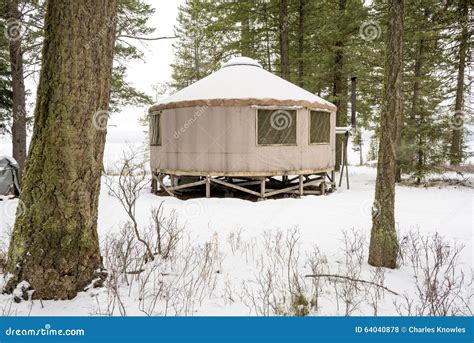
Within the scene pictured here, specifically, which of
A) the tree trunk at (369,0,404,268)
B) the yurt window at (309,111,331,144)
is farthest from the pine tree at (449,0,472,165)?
the yurt window at (309,111,331,144)

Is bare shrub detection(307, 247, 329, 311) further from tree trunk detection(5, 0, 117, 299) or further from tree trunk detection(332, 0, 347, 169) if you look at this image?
tree trunk detection(332, 0, 347, 169)

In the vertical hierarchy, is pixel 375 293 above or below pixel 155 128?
below

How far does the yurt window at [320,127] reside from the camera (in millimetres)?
9894

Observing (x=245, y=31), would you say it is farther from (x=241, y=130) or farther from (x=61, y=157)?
(x=61, y=157)

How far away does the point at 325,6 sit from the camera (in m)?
15.3

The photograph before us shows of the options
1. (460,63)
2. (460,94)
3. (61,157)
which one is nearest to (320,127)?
(460,63)

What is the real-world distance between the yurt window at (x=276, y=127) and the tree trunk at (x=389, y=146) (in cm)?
551

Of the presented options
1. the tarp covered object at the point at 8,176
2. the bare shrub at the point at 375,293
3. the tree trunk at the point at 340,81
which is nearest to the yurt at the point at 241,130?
Result: the tarp covered object at the point at 8,176

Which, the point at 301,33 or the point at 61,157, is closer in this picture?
the point at 61,157

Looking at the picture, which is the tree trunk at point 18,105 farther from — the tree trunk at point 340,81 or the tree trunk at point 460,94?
the tree trunk at point 340,81

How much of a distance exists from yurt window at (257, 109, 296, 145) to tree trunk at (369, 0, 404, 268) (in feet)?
18.1

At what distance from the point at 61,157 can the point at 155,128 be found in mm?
8106

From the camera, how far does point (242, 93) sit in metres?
9.03
